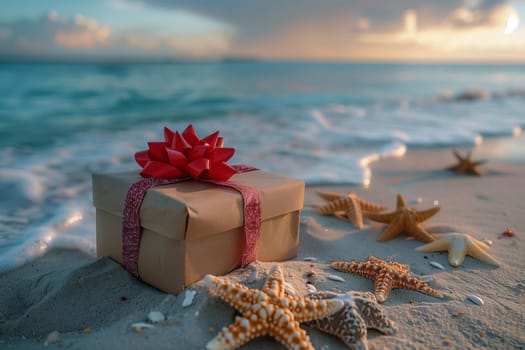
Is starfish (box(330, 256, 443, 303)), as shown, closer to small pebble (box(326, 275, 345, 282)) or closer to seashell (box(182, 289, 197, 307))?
small pebble (box(326, 275, 345, 282))

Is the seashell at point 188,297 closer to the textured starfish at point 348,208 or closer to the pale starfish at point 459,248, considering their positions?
the pale starfish at point 459,248

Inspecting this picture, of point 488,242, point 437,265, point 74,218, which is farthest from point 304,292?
point 74,218

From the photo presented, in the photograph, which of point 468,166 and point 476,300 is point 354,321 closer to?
point 476,300

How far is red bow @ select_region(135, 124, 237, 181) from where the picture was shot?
2.41 meters

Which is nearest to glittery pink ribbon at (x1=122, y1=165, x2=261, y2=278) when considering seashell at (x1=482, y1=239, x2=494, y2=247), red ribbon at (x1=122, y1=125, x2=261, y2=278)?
red ribbon at (x1=122, y1=125, x2=261, y2=278)

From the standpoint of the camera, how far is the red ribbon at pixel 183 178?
2316 mm

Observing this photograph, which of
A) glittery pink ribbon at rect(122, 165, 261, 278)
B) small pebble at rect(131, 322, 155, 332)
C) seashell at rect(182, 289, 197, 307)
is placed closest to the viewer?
small pebble at rect(131, 322, 155, 332)

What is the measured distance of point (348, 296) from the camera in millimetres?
2047

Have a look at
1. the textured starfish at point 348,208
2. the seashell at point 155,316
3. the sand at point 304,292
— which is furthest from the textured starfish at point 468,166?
the seashell at point 155,316

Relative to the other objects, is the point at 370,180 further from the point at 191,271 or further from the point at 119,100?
the point at 119,100

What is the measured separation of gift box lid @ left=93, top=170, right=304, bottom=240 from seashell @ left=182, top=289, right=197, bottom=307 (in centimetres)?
27

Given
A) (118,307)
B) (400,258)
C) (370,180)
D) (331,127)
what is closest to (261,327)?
(118,307)

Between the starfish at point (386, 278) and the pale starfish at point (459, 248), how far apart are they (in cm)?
55

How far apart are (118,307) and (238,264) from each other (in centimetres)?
67
